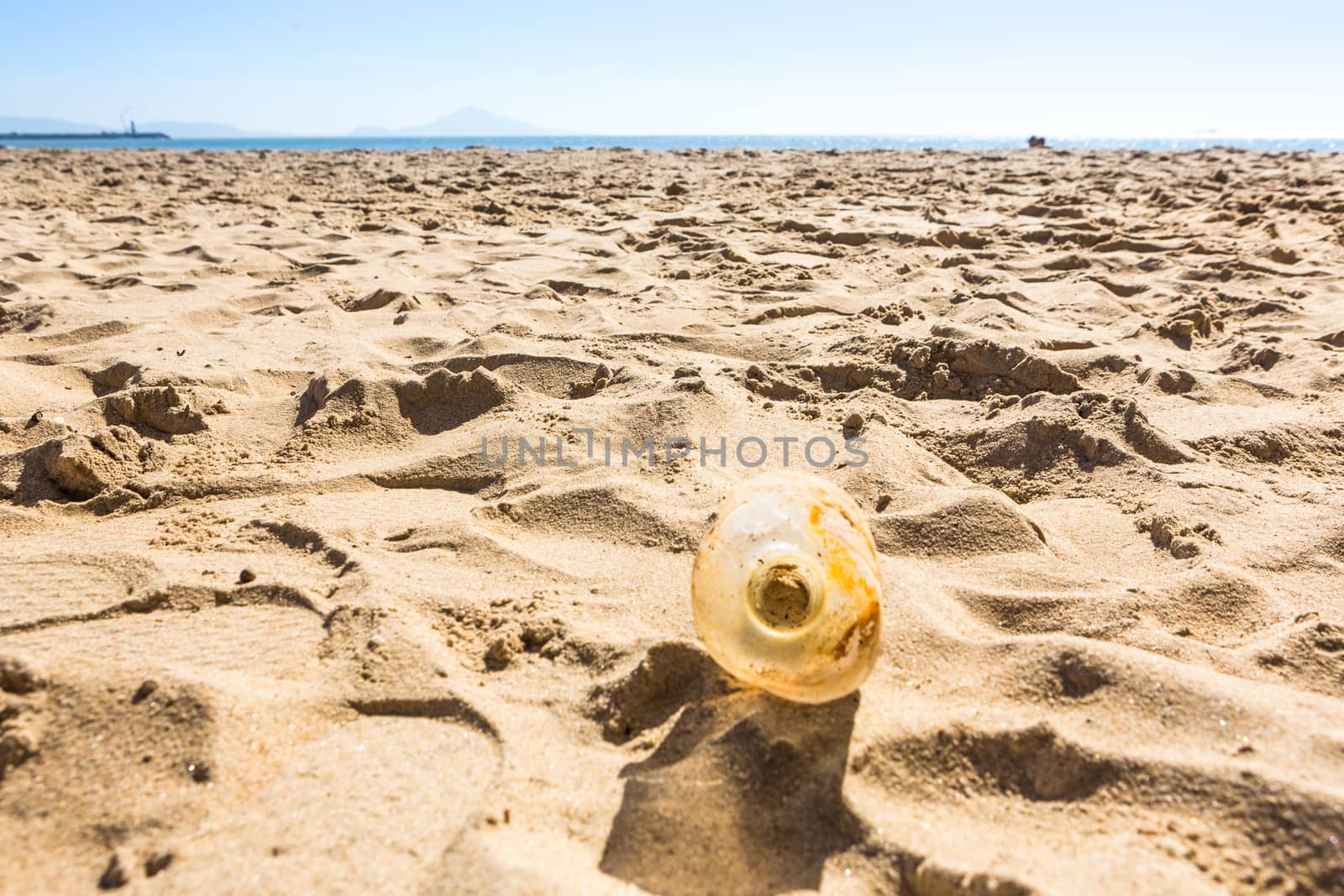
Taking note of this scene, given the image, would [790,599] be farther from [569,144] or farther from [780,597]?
[569,144]

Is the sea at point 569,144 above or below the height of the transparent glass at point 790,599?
above

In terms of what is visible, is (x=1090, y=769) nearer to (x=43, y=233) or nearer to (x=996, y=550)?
(x=996, y=550)

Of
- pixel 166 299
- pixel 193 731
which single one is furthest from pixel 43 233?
pixel 193 731

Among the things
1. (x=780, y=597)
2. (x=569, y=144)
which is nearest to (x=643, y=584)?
(x=780, y=597)

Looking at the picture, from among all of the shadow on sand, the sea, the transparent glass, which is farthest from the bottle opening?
the sea

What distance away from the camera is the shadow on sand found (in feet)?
3.28

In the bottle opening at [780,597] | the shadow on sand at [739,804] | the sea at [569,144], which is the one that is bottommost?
the shadow on sand at [739,804]

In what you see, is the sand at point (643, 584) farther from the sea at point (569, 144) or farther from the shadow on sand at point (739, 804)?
the sea at point (569, 144)

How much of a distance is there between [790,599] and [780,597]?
1 cm

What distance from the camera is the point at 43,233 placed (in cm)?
518

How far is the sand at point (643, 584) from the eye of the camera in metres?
1.03

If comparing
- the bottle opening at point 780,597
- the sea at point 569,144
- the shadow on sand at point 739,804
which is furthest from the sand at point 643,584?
the sea at point 569,144

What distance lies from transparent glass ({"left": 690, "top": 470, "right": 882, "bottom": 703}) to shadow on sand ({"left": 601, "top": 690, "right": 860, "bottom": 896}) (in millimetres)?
59

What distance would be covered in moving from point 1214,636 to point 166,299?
398 cm
